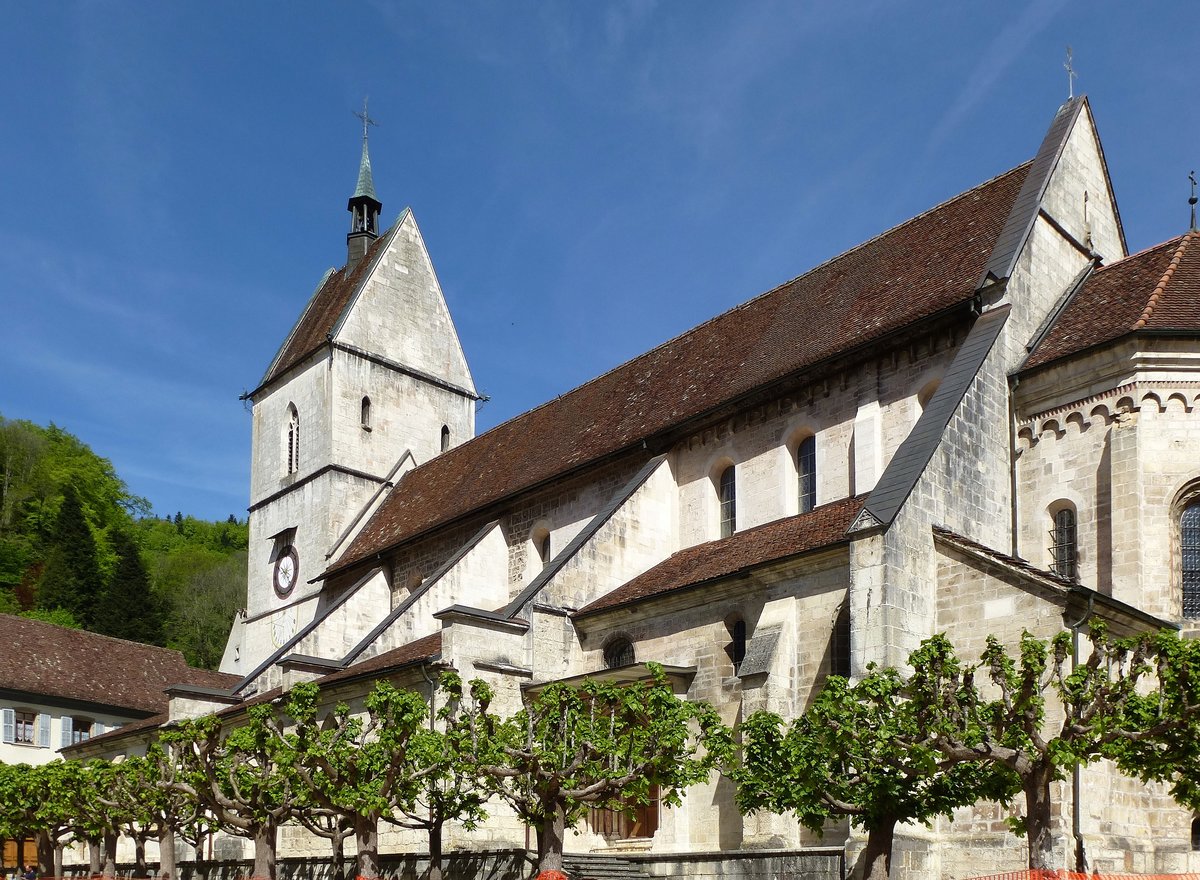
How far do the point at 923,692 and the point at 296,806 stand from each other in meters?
12.9

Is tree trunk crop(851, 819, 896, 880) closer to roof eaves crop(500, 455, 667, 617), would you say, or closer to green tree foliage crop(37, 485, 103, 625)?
roof eaves crop(500, 455, 667, 617)

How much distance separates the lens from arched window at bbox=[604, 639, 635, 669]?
28.5 metres

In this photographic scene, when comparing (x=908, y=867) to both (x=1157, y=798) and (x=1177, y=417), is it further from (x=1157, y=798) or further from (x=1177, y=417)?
(x=1177, y=417)

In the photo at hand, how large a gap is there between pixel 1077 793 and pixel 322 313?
122 ft

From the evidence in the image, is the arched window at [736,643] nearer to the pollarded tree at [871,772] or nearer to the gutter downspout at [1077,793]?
the pollarded tree at [871,772]

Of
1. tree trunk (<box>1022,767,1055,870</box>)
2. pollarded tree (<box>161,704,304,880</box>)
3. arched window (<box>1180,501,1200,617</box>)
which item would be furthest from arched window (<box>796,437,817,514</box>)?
tree trunk (<box>1022,767,1055,870</box>)

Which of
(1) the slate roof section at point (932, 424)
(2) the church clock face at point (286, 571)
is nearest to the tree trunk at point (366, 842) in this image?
(1) the slate roof section at point (932, 424)

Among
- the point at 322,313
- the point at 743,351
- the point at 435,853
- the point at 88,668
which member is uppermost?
the point at 322,313

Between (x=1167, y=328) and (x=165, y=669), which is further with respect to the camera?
(x=165, y=669)

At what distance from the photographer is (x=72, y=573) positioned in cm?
7075

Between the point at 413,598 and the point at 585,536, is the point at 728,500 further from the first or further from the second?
the point at 413,598

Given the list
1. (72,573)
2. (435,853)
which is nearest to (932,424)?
(435,853)

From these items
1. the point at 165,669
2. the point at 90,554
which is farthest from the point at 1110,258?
the point at 90,554

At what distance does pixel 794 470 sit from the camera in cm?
2931
